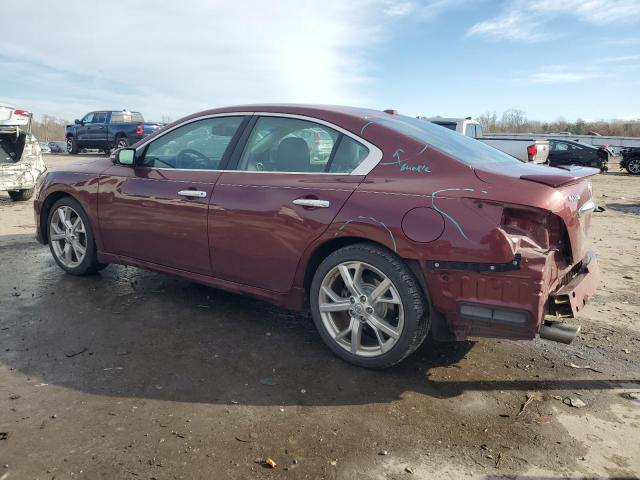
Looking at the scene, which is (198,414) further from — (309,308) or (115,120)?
(115,120)

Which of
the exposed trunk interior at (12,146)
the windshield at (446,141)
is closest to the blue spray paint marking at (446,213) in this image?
the windshield at (446,141)

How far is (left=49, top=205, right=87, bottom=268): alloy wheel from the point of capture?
500 cm

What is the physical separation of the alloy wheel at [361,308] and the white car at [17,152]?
792 centimetres

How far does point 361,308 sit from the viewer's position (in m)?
3.28

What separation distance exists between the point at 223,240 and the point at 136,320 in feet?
3.26

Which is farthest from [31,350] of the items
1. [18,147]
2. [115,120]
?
[115,120]

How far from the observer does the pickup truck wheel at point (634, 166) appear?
21.2 meters

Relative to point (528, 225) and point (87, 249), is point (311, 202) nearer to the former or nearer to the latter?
point (528, 225)

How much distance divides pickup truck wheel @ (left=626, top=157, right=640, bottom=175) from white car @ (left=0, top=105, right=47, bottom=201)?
21.5 metres

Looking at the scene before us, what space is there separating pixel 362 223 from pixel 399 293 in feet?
1.57

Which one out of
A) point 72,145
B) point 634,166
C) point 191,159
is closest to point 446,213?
point 191,159

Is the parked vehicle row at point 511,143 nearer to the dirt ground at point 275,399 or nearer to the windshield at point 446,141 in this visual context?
the dirt ground at point 275,399

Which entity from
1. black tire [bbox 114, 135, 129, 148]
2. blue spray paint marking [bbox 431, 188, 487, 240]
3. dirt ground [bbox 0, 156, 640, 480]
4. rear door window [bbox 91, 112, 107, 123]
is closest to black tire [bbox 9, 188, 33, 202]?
dirt ground [bbox 0, 156, 640, 480]

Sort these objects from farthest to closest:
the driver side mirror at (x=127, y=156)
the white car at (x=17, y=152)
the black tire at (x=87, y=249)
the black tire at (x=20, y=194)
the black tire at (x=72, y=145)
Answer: the black tire at (x=72, y=145) → the black tire at (x=20, y=194) → the white car at (x=17, y=152) → the black tire at (x=87, y=249) → the driver side mirror at (x=127, y=156)
